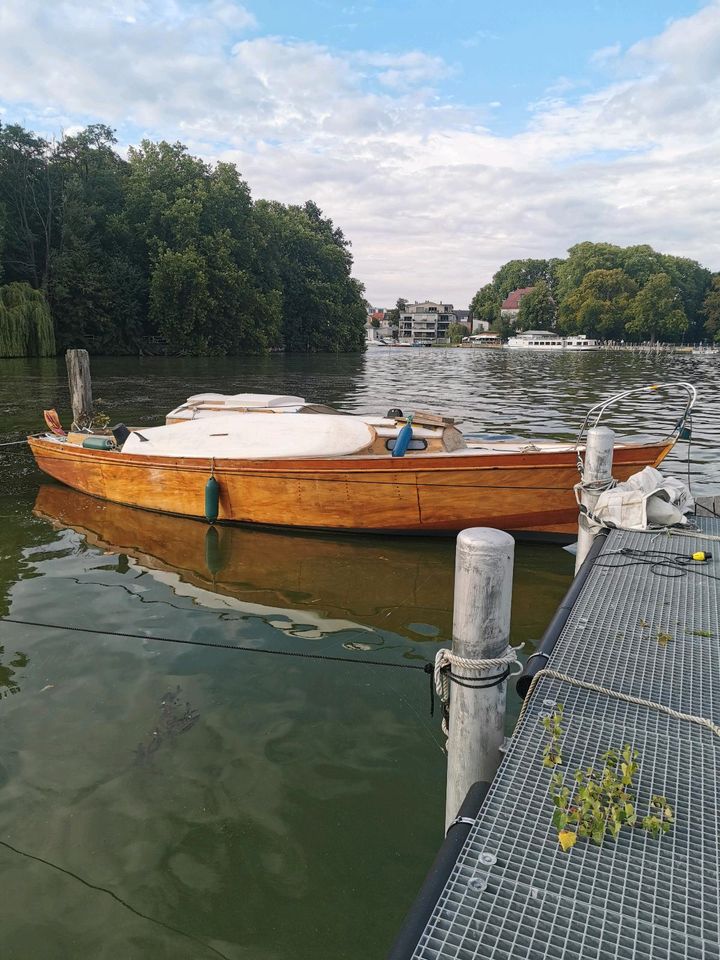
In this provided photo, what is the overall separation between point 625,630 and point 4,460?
543 inches

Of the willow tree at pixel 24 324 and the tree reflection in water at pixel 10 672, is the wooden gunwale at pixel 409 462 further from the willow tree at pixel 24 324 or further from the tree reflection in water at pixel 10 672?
the willow tree at pixel 24 324

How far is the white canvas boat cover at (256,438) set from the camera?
30.3 feet

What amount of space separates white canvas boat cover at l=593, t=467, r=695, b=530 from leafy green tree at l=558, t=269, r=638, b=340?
111 metres

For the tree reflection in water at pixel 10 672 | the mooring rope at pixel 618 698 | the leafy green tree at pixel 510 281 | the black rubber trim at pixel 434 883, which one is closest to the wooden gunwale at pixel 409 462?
the tree reflection in water at pixel 10 672

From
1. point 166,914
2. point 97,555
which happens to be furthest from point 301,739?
point 97,555

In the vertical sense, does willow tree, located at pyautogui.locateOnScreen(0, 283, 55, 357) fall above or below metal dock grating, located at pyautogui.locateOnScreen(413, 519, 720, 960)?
above

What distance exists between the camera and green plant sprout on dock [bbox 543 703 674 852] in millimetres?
2428

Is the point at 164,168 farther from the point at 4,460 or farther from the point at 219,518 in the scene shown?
the point at 219,518

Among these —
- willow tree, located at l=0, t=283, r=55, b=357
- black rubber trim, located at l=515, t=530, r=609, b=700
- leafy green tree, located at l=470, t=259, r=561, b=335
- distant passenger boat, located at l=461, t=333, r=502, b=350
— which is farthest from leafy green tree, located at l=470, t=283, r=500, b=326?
black rubber trim, located at l=515, t=530, r=609, b=700

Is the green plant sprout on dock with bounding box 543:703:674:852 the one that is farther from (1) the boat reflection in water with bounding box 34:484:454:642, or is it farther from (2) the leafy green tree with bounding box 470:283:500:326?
(2) the leafy green tree with bounding box 470:283:500:326

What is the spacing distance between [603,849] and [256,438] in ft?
25.8

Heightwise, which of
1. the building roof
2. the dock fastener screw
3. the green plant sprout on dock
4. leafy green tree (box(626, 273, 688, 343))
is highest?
the building roof

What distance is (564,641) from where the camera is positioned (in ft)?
13.3

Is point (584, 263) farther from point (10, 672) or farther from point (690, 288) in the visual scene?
point (10, 672)
